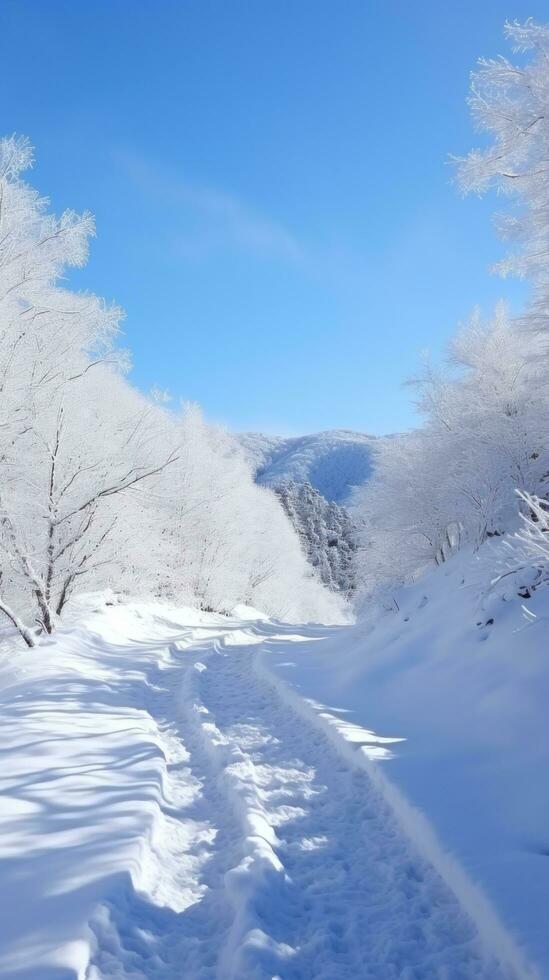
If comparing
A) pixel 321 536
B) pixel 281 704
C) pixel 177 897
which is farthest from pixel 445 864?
pixel 321 536

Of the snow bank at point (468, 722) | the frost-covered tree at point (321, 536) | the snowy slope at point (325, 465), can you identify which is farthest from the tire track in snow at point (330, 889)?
the snowy slope at point (325, 465)

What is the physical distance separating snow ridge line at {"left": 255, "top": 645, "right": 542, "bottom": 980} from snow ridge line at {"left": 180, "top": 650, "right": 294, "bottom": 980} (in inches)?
41.0

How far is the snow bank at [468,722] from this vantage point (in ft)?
10.5

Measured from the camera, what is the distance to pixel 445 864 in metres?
3.35

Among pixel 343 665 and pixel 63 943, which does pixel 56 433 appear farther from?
pixel 63 943

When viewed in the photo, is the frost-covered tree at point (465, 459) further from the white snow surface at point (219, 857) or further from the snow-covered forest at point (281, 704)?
the white snow surface at point (219, 857)

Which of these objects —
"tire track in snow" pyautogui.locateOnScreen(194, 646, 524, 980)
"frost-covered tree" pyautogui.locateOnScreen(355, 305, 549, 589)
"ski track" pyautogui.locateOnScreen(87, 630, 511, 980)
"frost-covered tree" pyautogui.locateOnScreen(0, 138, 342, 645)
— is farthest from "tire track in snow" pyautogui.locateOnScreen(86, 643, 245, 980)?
"frost-covered tree" pyautogui.locateOnScreen(355, 305, 549, 589)

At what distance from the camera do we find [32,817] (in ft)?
12.1

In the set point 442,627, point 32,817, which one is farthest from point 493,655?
point 32,817

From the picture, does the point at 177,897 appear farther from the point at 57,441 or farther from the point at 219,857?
the point at 57,441

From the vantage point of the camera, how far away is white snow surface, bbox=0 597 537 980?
104 inches

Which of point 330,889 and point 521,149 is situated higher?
point 521,149

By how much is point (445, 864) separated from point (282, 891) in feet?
3.57

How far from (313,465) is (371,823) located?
16431 cm
